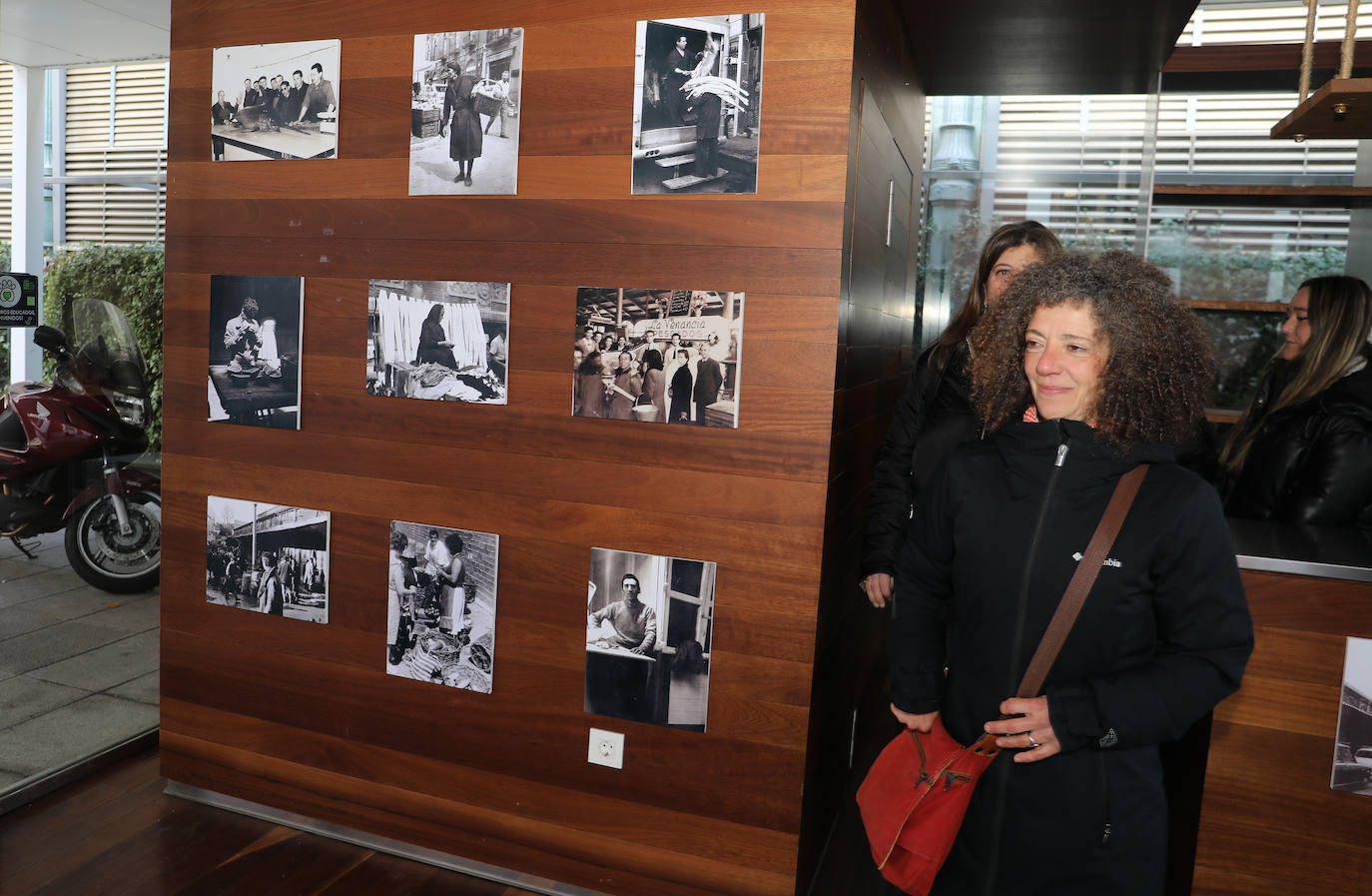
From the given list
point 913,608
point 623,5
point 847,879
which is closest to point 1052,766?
point 913,608

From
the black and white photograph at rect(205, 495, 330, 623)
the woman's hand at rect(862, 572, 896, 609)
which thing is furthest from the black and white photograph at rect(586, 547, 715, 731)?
the black and white photograph at rect(205, 495, 330, 623)

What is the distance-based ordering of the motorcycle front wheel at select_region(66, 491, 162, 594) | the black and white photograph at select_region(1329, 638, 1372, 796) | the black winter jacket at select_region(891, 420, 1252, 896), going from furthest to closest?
the motorcycle front wheel at select_region(66, 491, 162, 594), the black and white photograph at select_region(1329, 638, 1372, 796), the black winter jacket at select_region(891, 420, 1252, 896)

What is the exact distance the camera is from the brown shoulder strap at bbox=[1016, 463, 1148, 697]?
1446 millimetres

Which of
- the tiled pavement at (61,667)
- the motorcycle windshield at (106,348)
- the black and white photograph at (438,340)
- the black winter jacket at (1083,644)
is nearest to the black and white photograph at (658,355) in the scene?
the black and white photograph at (438,340)

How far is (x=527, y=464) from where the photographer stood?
2312mm

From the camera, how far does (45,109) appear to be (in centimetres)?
262

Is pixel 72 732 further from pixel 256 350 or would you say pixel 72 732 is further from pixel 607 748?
pixel 607 748

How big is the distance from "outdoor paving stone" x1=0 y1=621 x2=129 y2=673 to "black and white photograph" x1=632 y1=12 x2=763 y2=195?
2124mm

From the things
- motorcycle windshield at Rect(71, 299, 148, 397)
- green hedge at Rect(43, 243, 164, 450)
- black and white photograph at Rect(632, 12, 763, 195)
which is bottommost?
motorcycle windshield at Rect(71, 299, 148, 397)

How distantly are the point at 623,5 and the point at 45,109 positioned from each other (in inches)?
65.1

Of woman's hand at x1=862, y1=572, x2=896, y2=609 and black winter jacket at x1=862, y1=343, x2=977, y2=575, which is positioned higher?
black winter jacket at x1=862, y1=343, x2=977, y2=575

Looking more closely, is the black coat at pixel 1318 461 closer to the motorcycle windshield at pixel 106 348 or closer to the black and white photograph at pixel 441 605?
the black and white photograph at pixel 441 605

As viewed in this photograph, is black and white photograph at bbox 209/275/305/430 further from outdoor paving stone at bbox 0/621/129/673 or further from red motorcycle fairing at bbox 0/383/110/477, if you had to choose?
outdoor paving stone at bbox 0/621/129/673

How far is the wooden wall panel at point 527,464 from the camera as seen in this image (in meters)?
2.09
